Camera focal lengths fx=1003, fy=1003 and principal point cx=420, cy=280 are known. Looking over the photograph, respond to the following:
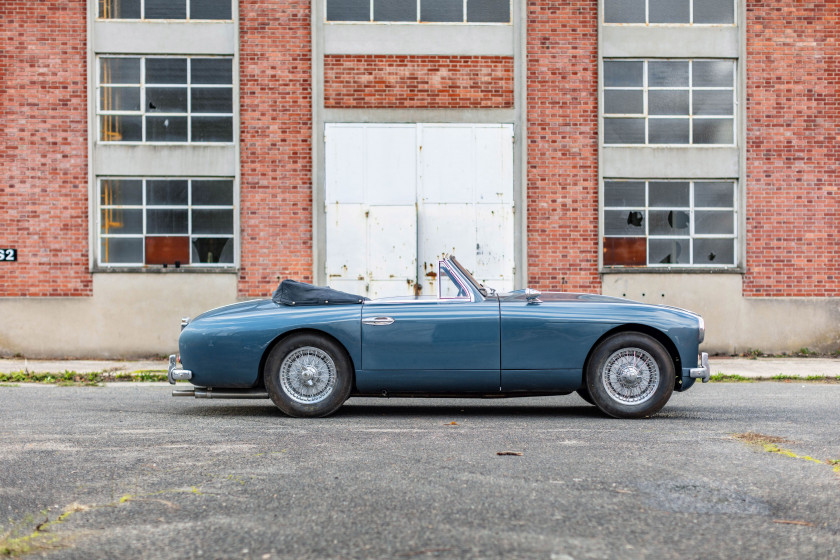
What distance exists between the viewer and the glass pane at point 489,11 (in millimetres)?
17391

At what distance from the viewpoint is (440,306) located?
874 cm

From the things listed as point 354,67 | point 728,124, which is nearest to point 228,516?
point 354,67

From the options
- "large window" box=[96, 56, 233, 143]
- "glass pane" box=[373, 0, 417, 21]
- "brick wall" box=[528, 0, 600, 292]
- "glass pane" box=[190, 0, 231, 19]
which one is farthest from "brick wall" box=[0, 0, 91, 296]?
"brick wall" box=[528, 0, 600, 292]

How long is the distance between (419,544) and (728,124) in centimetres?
1486

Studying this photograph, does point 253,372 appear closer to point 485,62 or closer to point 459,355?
point 459,355

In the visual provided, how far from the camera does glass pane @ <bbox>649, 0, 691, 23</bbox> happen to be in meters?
17.6

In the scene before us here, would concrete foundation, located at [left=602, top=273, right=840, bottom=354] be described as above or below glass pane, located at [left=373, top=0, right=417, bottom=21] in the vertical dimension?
below

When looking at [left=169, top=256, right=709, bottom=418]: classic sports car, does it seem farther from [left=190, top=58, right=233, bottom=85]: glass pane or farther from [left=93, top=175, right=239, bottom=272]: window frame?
[left=190, top=58, right=233, bottom=85]: glass pane

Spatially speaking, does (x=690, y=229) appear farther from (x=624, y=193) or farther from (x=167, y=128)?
(x=167, y=128)

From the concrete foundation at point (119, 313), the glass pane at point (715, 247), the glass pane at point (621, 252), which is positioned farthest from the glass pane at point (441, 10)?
the glass pane at point (715, 247)

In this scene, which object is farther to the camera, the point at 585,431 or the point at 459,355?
the point at 459,355

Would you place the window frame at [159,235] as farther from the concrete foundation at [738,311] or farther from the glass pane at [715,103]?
the glass pane at [715,103]

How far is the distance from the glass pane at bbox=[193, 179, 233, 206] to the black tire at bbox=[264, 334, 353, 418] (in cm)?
907

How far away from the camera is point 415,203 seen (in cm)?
1711
